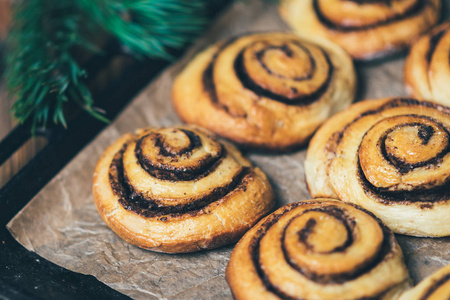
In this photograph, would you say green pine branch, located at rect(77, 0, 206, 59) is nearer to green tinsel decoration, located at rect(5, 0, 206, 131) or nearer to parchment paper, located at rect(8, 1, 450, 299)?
green tinsel decoration, located at rect(5, 0, 206, 131)

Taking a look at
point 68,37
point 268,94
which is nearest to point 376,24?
point 268,94

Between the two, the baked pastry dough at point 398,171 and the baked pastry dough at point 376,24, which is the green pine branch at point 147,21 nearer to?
the baked pastry dough at point 376,24

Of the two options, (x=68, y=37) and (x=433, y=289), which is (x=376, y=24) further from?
(x=68, y=37)

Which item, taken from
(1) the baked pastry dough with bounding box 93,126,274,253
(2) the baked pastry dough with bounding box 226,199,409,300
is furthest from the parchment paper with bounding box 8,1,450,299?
(2) the baked pastry dough with bounding box 226,199,409,300

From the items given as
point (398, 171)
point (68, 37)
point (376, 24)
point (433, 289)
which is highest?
point (376, 24)

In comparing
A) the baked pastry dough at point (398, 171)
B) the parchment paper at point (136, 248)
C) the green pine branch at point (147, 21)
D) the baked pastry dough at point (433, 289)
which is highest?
the green pine branch at point (147, 21)

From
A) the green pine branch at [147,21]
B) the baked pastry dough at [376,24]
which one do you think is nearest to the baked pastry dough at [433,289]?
the baked pastry dough at [376,24]

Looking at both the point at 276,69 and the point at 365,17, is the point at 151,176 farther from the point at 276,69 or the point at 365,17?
the point at 365,17

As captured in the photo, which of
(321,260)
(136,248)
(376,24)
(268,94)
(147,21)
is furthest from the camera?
(147,21)
